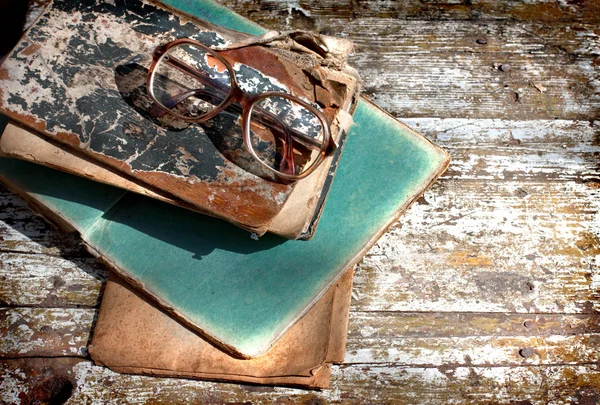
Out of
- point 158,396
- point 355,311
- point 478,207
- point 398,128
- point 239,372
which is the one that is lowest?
point 158,396

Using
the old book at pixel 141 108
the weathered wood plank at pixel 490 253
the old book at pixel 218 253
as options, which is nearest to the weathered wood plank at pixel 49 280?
the old book at pixel 218 253

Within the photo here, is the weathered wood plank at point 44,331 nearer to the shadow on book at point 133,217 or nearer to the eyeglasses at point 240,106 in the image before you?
the shadow on book at point 133,217

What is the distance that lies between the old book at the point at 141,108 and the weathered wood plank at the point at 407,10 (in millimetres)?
368

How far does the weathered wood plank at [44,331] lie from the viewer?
105 centimetres

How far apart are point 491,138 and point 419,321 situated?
0.45 meters

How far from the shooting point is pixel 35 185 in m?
1.00

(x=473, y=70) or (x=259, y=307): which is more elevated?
(x=473, y=70)

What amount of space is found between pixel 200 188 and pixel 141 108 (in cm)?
17

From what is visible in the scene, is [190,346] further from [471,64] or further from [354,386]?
[471,64]

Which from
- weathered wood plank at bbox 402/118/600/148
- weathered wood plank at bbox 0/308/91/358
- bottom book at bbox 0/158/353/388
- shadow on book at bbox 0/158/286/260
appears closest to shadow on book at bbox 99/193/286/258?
shadow on book at bbox 0/158/286/260

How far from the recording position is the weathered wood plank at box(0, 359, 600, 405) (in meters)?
1.03

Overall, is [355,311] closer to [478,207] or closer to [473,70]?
[478,207]

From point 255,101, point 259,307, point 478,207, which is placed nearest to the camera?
point 255,101

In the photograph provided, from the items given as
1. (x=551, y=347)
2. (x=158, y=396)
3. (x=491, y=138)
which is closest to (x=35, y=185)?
(x=158, y=396)
